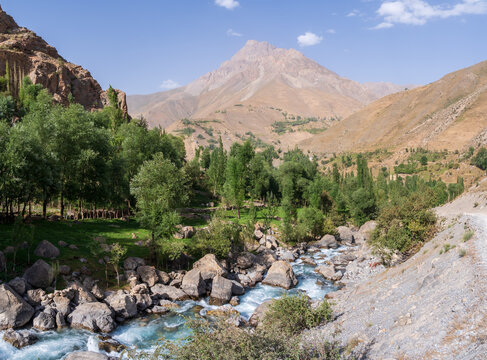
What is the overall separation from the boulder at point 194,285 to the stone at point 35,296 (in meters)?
12.1

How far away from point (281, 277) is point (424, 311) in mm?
19865

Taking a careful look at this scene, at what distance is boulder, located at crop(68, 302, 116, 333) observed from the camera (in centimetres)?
2402

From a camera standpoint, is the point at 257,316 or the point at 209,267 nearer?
the point at 257,316

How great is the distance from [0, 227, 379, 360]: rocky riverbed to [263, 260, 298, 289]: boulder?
0.35ft

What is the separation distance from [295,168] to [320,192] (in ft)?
53.1

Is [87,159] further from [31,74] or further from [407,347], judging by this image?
[31,74]

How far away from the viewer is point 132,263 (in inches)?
1320

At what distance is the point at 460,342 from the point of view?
14430mm

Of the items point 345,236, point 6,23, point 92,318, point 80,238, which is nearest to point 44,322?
point 92,318

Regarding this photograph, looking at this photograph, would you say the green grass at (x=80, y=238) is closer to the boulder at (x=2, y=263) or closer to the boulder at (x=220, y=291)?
the boulder at (x=2, y=263)

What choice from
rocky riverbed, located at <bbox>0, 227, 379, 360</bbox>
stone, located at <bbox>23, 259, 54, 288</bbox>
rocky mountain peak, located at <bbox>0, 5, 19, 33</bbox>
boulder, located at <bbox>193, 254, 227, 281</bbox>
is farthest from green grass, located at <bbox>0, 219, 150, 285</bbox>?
rocky mountain peak, located at <bbox>0, 5, 19, 33</bbox>

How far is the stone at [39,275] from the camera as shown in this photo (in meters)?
26.3

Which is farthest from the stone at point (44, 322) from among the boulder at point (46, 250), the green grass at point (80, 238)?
the boulder at point (46, 250)

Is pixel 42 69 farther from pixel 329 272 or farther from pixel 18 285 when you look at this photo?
pixel 329 272
